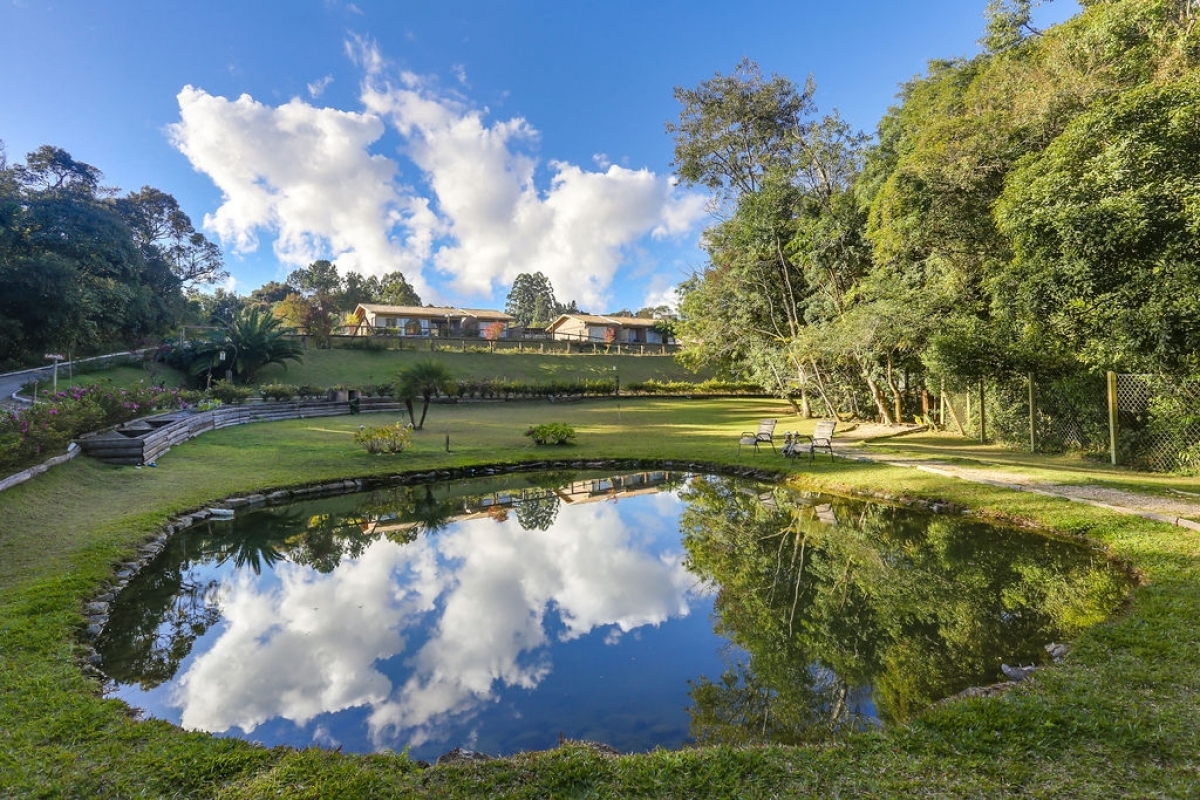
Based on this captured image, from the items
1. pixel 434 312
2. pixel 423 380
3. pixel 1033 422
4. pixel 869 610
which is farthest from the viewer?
pixel 434 312

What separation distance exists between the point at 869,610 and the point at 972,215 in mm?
10924

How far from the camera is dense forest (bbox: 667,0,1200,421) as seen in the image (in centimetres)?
845

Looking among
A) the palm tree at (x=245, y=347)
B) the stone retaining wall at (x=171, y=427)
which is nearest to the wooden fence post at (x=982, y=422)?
the stone retaining wall at (x=171, y=427)

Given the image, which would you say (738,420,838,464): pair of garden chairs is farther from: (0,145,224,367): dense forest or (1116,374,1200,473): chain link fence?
(0,145,224,367): dense forest


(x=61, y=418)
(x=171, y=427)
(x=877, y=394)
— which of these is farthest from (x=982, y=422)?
(x=61, y=418)

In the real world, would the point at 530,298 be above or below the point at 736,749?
above

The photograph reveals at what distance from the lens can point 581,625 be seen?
18.6ft

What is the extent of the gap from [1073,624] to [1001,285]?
320 inches

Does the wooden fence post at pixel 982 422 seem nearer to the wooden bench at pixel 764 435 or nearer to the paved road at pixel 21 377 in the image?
the wooden bench at pixel 764 435

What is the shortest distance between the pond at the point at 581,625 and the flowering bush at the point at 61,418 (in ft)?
9.24

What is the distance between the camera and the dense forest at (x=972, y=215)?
332 inches

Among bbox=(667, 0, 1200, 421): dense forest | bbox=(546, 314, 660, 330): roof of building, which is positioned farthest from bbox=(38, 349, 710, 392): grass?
bbox=(546, 314, 660, 330): roof of building

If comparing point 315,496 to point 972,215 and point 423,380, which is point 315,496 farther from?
point 972,215

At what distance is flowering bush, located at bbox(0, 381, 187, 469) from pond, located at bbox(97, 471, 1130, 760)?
9.24ft
